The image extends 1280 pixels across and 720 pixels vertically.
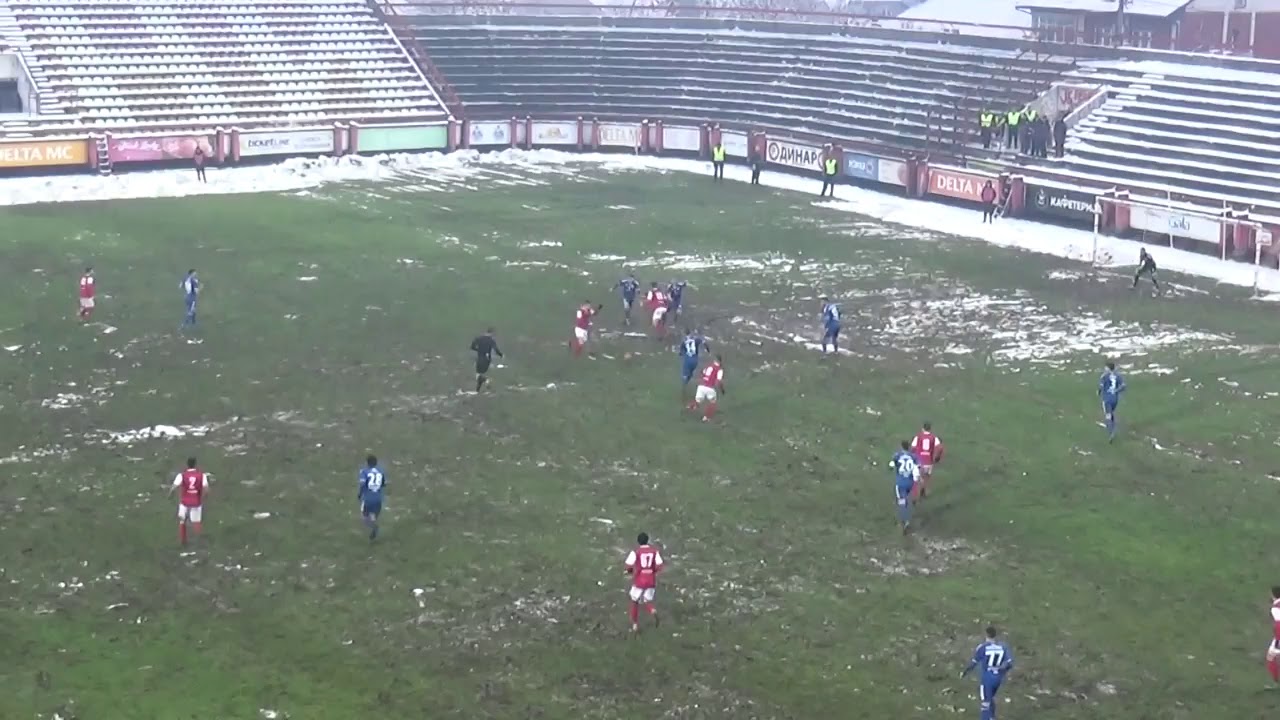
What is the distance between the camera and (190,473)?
21.7 metres

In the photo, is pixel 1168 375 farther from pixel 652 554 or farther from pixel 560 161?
pixel 560 161

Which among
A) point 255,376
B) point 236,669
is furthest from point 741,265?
point 236,669

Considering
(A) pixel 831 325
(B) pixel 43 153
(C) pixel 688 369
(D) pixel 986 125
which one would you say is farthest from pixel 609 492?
(B) pixel 43 153

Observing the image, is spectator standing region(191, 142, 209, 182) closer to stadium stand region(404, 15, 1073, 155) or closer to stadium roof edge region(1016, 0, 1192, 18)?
stadium stand region(404, 15, 1073, 155)

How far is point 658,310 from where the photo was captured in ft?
112

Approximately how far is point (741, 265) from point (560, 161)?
22.6 m

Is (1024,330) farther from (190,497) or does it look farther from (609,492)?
(190,497)

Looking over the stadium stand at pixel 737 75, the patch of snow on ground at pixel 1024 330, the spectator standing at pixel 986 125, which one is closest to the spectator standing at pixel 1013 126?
the spectator standing at pixel 986 125

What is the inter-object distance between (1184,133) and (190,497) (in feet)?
134

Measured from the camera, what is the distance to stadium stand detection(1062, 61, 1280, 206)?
162ft

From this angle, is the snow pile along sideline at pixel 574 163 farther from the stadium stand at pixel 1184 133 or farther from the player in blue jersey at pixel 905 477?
the player in blue jersey at pixel 905 477

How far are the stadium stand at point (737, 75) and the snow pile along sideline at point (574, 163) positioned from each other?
3.78 metres

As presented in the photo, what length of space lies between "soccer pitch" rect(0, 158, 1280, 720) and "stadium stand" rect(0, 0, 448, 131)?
19.4m

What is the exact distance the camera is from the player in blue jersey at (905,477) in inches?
890
